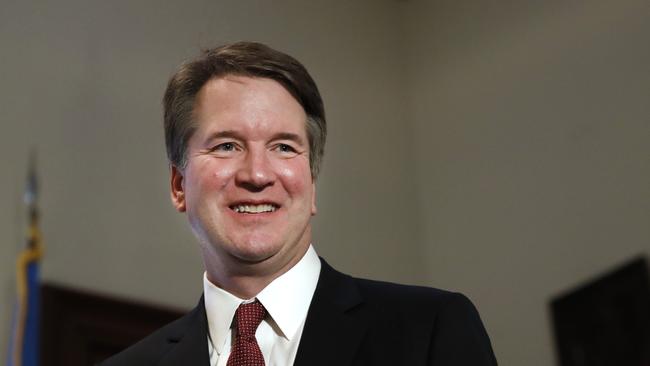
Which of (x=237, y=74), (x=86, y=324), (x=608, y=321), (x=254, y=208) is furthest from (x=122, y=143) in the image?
(x=254, y=208)

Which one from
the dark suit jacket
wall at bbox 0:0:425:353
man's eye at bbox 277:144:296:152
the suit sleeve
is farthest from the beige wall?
the suit sleeve

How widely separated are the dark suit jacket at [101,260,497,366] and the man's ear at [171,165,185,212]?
0.57 feet

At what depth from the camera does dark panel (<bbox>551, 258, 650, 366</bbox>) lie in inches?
162

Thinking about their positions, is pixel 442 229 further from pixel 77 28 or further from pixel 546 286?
pixel 77 28

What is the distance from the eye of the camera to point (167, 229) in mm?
4242

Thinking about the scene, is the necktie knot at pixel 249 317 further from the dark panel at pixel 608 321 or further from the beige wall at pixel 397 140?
the dark panel at pixel 608 321

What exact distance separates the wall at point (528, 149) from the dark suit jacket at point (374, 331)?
2881 mm

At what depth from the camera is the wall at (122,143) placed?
3.95m

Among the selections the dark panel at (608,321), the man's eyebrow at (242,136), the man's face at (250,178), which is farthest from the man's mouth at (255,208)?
the dark panel at (608,321)

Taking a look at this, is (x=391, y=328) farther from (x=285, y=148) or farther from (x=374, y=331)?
(x=285, y=148)

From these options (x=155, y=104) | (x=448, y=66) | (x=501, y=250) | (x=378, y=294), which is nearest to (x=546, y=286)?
(x=501, y=250)

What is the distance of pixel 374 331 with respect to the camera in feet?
4.75

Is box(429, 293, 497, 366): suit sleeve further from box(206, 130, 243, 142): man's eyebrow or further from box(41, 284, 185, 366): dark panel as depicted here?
box(41, 284, 185, 366): dark panel

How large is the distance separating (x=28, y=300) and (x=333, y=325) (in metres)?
2.29
